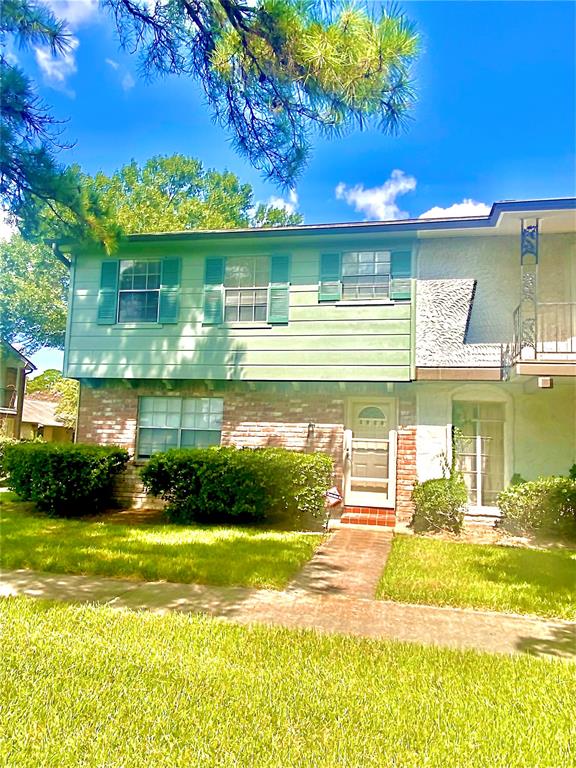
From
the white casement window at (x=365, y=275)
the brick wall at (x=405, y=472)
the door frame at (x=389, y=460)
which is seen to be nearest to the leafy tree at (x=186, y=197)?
the white casement window at (x=365, y=275)

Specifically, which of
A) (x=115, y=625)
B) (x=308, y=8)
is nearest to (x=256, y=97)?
(x=308, y=8)

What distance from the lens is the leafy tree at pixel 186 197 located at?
73.7 ft

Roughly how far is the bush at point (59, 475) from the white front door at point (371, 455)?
4999mm

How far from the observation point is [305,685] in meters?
3.05

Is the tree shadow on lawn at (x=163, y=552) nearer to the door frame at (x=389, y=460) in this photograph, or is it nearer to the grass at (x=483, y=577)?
the grass at (x=483, y=577)

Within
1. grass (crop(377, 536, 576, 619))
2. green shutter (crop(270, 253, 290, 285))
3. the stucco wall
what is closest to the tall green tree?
green shutter (crop(270, 253, 290, 285))

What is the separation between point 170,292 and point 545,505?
28.1 ft

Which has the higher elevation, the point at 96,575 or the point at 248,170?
the point at 248,170

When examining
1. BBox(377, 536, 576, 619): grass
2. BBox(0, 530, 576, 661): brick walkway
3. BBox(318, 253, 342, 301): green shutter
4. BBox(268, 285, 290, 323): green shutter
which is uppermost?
BBox(318, 253, 342, 301): green shutter

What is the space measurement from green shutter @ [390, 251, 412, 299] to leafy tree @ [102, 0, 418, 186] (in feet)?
17.2

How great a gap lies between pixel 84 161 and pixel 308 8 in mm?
3266

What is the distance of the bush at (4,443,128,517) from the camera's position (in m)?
9.88

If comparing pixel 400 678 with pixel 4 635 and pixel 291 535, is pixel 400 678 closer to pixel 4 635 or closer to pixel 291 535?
pixel 4 635

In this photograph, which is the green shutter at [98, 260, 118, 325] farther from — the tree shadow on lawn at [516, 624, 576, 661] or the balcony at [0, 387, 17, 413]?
the balcony at [0, 387, 17, 413]
